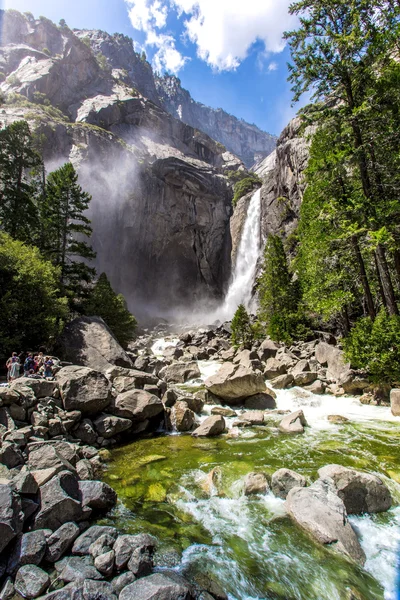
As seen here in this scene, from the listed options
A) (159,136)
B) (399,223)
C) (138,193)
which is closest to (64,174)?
(399,223)

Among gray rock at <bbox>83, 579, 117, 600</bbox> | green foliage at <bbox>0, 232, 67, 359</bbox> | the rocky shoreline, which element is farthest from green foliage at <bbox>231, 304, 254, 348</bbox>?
gray rock at <bbox>83, 579, 117, 600</bbox>

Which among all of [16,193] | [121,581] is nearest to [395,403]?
[121,581]

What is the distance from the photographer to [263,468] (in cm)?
781

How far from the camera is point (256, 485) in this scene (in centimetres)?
676

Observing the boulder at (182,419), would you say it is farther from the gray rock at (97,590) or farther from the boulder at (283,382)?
the gray rock at (97,590)

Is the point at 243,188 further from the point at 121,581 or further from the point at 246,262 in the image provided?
the point at 121,581

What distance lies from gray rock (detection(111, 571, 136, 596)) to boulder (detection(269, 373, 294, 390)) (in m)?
12.2

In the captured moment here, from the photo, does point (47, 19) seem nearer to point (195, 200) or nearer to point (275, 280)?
point (195, 200)

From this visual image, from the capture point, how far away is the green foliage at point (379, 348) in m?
11.9

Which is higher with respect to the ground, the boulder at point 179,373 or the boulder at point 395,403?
the boulder at point 179,373

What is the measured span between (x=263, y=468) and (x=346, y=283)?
11407 millimetres

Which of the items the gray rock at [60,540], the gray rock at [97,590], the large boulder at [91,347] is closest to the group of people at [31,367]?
the large boulder at [91,347]

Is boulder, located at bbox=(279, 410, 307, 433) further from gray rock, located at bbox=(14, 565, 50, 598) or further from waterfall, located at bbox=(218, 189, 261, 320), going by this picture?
waterfall, located at bbox=(218, 189, 261, 320)

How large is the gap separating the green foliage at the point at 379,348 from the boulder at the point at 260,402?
12.7ft
